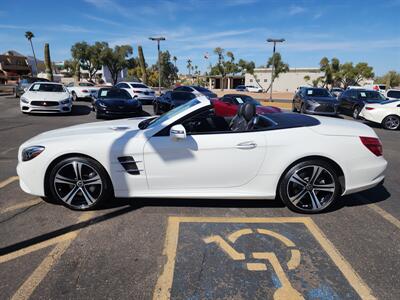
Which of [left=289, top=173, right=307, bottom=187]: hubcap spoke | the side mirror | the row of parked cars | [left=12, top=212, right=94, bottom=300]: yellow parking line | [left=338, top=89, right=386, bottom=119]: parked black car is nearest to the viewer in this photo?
[left=12, top=212, right=94, bottom=300]: yellow parking line

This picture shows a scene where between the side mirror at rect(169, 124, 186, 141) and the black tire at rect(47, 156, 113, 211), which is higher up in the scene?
the side mirror at rect(169, 124, 186, 141)

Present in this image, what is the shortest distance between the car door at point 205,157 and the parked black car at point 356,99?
521 inches

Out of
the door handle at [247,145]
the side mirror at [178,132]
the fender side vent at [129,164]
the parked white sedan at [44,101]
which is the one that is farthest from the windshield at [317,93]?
the fender side vent at [129,164]

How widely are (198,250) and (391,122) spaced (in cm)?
1165

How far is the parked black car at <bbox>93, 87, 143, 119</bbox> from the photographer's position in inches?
427

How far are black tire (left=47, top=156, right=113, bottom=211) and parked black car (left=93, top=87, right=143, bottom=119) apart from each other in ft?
25.4

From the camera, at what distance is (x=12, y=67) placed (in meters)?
71.6

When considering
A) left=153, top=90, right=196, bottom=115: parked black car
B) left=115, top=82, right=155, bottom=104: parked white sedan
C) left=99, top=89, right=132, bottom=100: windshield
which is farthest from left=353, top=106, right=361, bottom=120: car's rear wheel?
A: left=115, top=82, right=155, bottom=104: parked white sedan

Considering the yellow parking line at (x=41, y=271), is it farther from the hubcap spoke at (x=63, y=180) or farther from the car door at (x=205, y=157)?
the car door at (x=205, y=157)

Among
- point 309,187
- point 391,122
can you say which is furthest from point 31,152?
point 391,122

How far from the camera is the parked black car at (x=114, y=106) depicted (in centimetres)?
1084

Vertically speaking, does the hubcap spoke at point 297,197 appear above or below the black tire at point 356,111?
below

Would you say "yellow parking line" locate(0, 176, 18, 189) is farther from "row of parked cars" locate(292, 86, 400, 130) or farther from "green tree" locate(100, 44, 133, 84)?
"green tree" locate(100, 44, 133, 84)

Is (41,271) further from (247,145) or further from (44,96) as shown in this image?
(44,96)
